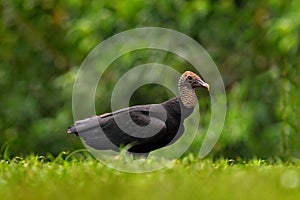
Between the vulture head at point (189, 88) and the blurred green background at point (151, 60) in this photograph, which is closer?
the vulture head at point (189, 88)

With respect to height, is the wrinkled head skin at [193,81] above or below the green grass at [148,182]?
above

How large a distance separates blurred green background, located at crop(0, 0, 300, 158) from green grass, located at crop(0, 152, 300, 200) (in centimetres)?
314

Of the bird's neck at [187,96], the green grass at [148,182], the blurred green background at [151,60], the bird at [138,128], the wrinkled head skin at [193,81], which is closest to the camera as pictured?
the green grass at [148,182]

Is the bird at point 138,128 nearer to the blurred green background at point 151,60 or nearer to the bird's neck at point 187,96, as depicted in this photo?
the bird's neck at point 187,96

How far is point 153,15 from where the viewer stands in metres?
10.1

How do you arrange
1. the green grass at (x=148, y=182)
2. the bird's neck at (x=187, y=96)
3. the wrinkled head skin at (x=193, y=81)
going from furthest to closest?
the wrinkled head skin at (x=193, y=81)
the bird's neck at (x=187, y=96)
the green grass at (x=148, y=182)

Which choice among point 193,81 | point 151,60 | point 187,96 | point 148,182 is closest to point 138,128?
point 187,96

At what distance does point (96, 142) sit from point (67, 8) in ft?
16.5

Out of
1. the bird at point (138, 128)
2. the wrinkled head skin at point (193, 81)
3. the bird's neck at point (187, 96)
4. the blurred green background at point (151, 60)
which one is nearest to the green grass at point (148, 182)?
the bird at point (138, 128)

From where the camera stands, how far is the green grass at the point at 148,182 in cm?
439

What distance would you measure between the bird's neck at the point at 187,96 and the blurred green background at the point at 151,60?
217cm

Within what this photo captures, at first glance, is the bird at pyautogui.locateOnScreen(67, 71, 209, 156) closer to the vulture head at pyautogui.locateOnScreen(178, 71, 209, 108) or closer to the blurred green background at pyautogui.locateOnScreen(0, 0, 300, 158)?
the vulture head at pyautogui.locateOnScreen(178, 71, 209, 108)

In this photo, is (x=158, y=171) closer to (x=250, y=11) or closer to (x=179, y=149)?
(x=179, y=149)

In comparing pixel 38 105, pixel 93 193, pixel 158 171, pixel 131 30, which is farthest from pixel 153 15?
pixel 93 193
